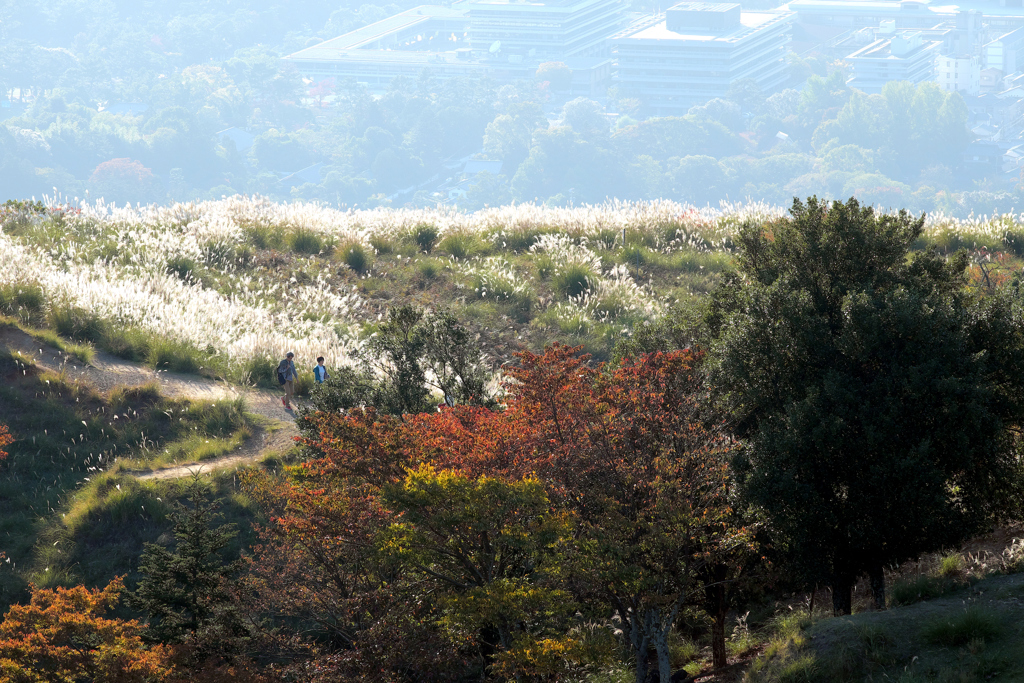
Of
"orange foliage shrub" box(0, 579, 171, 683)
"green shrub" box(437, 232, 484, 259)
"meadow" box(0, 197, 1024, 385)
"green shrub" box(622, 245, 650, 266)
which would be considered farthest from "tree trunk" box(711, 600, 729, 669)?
"green shrub" box(437, 232, 484, 259)

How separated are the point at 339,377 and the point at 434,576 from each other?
5.41m

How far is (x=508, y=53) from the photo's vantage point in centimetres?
18050

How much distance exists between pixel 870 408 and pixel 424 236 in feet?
61.4

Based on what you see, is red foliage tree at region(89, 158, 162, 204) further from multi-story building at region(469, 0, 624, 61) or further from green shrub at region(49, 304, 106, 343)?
green shrub at region(49, 304, 106, 343)

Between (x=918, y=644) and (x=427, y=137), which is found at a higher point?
(x=427, y=137)

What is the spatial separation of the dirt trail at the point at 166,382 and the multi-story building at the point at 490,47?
159866 mm

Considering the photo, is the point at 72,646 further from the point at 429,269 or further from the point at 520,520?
the point at 429,269

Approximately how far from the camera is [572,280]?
2238 cm

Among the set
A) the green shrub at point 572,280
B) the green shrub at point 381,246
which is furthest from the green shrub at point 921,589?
the green shrub at point 381,246

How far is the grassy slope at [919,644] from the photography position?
7.74m

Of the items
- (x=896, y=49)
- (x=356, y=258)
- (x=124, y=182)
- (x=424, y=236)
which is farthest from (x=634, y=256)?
(x=896, y=49)

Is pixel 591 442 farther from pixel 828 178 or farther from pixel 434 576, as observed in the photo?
pixel 828 178

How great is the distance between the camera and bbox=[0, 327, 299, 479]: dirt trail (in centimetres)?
1492

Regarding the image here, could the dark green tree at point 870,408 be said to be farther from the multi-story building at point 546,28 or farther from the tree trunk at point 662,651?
the multi-story building at point 546,28
